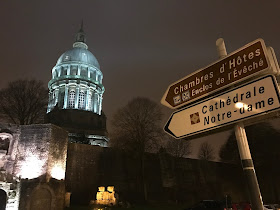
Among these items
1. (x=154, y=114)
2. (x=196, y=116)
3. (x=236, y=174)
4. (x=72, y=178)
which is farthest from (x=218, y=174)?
(x=196, y=116)

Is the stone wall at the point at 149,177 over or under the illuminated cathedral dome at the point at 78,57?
under

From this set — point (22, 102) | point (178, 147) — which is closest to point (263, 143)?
point (178, 147)

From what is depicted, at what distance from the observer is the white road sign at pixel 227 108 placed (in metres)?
2.51

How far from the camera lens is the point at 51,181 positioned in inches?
818

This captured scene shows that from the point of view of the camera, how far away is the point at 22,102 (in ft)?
106

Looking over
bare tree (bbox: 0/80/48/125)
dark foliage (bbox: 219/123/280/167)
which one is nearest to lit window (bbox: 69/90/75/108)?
bare tree (bbox: 0/80/48/125)

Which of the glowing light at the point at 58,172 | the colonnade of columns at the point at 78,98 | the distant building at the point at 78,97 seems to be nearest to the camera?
the glowing light at the point at 58,172

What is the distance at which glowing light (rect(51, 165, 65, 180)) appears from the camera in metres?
21.7

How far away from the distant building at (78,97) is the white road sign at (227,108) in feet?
132

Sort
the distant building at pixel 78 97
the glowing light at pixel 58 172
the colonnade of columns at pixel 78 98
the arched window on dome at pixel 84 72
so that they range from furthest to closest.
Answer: the arched window on dome at pixel 84 72 → the colonnade of columns at pixel 78 98 → the distant building at pixel 78 97 → the glowing light at pixel 58 172

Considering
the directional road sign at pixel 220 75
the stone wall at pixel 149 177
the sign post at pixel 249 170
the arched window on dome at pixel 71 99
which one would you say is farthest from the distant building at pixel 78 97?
the sign post at pixel 249 170

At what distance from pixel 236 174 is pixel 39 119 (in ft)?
93.7

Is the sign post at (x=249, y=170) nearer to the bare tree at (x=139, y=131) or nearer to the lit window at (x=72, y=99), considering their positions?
the bare tree at (x=139, y=131)

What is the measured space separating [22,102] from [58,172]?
47.4ft
